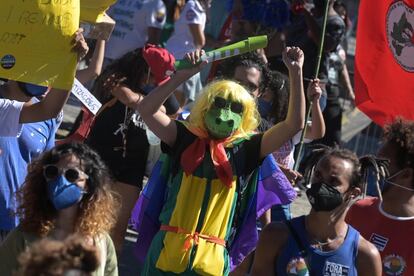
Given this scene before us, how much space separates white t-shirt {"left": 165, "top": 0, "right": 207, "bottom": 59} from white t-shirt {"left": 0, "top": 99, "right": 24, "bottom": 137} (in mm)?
5609

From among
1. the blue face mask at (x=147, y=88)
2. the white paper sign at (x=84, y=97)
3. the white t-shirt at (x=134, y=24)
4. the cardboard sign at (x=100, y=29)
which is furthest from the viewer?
the white t-shirt at (x=134, y=24)

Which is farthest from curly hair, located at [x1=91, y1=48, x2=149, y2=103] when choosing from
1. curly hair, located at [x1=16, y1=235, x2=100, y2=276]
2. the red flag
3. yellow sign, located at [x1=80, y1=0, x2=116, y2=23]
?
curly hair, located at [x1=16, y1=235, x2=100, y2=276]

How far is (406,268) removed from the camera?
16.3ft

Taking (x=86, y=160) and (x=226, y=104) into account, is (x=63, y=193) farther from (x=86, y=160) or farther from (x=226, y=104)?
(x=226, y=104)

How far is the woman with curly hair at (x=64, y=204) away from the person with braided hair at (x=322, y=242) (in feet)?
2.12

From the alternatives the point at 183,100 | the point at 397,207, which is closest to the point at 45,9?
the point at 397,207

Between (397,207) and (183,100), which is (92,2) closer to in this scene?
(397,207)

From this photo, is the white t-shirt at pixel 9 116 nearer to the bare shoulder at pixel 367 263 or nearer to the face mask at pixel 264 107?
the bare shoulder at pixel 367 263

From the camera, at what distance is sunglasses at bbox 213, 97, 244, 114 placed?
5172 mm

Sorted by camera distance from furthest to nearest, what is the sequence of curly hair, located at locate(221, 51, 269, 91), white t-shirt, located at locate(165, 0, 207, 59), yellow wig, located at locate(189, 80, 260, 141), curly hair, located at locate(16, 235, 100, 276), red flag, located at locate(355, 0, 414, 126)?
white t-shirt, located at locate(165, 0, 207, 59) < curly hair, located at locate(221, 51, 269, 91) < red flag, located at locate(355, 0, 414, 126) < yellow wig, located at locate(189, 80, 260, 141) < curly hair, located at locate(16, 235, 100, 276)

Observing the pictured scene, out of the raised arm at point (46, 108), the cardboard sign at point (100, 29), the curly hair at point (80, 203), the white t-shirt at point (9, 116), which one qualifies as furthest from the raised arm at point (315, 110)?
the curly hair at point (80, 203)

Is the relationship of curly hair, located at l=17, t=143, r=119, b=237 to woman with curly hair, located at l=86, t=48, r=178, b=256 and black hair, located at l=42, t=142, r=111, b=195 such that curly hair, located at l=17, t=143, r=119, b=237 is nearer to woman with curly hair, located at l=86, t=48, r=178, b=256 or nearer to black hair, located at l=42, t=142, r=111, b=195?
black hair, located at l=42, t=142, r=111, b=195

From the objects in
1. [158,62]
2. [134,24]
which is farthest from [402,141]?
[134,24]

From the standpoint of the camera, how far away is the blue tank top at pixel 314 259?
4.41 meters
